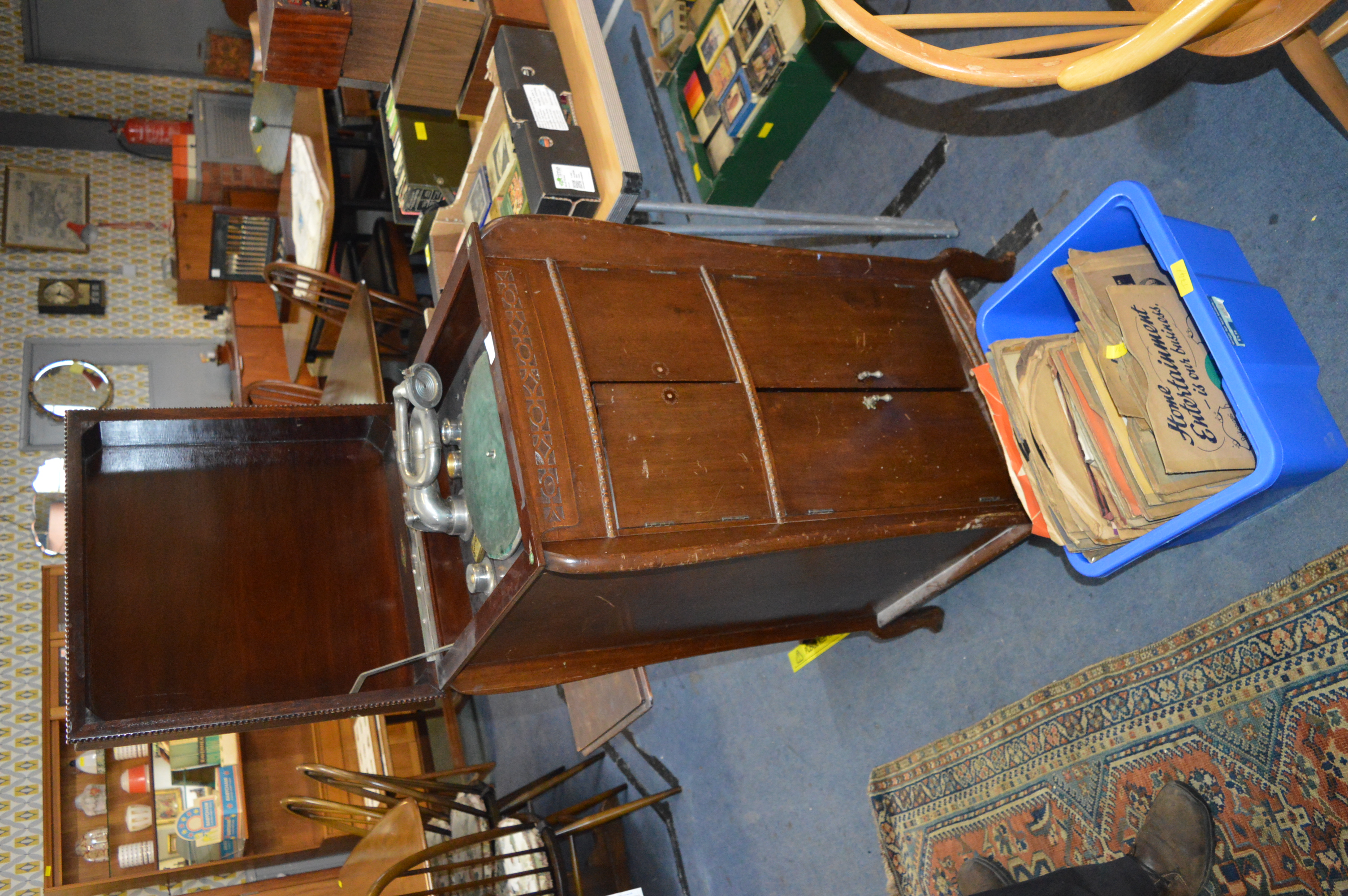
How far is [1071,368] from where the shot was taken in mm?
1728

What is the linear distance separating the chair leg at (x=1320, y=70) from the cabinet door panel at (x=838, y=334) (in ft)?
2.67

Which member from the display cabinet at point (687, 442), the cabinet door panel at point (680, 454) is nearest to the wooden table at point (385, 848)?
the display cabinet at point (687, 442)

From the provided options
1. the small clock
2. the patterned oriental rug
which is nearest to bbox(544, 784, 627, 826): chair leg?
the patterned oriental rug

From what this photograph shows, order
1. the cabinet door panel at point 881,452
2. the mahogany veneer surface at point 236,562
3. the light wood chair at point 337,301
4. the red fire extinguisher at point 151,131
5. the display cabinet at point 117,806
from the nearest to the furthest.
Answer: the cabinet door panel at point 881,452 < the mahogany veneer surface at point 236,562 < the display cabinet at point 117,806 < the light wood chair at point 337,301 < the red fire extinguisher at point 151,131

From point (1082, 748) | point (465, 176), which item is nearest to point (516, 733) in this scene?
point (465, 176)

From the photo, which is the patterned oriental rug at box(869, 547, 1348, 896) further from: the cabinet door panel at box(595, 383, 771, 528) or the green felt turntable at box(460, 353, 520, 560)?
the green felt turntable at box(460, 353, 520, 560)

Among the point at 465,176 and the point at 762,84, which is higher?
the point at 465,176

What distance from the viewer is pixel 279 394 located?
4297 mm

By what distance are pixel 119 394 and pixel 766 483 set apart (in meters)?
5.28

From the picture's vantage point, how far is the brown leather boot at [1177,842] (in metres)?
1.72

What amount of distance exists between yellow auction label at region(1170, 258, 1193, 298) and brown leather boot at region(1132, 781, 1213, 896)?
3.30ft

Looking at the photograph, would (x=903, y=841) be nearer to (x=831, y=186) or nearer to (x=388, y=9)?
(x=831, y=186)

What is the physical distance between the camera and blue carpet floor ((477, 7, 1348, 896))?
178 cm

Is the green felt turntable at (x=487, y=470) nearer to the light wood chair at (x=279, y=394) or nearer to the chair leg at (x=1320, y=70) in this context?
the chair leg at (x=1320, y=70)
